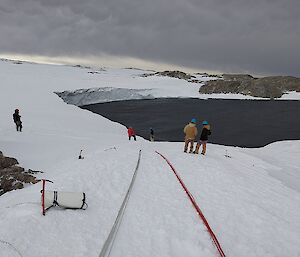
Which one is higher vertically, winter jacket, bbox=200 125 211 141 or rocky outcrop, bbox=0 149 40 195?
winter jacket, bbox=200 125 211 141

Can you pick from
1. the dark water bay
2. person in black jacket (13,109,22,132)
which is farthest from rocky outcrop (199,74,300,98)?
person in black jacket (13,109,22,132)

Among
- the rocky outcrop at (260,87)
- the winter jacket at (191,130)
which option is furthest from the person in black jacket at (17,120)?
the rocky outcrop at (260,87)

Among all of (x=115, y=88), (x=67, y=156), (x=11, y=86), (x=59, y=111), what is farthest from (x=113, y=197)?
(x=115, y=88)

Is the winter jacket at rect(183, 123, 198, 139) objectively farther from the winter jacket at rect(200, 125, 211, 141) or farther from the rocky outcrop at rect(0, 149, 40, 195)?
the rocky outcrop at rect(0, 149, 40, 195)

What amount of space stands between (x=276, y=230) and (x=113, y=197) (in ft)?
12.9

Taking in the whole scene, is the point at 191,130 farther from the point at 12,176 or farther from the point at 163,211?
the point at 12,176

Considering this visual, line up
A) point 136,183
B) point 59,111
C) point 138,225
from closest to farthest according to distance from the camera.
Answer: point 138,225 < point 136,183 < point 59,111

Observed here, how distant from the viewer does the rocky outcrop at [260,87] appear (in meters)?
69.4

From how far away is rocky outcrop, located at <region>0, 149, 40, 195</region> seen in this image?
43.3 ft

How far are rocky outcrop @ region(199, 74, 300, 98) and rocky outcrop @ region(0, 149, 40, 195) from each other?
6136cm

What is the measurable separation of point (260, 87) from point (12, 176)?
215 ft

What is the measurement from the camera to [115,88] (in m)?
61.1

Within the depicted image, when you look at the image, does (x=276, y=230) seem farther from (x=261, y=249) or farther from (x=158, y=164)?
(x=158, y=164)

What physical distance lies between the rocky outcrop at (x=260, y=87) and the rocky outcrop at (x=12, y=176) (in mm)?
61359
